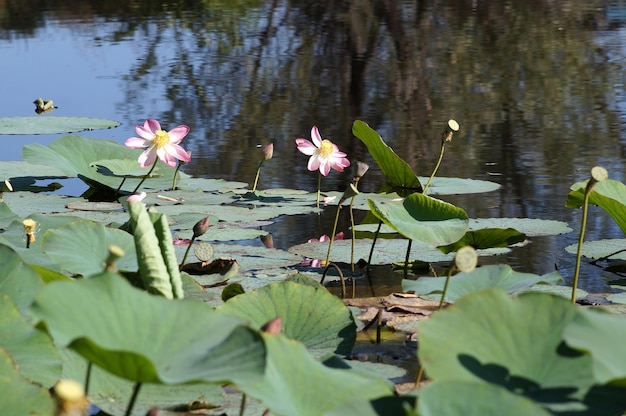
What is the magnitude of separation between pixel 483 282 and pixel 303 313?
1.06 ft

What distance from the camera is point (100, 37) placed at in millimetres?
7621

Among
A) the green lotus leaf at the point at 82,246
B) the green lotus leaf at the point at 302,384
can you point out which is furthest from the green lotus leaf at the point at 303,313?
the green lotus leaf at the point at 302,384

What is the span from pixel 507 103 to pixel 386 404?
3772 millimetres

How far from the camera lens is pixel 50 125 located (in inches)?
158

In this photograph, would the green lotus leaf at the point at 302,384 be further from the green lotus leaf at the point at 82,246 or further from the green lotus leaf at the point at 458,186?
the green lotus leaf at the point at 458,186

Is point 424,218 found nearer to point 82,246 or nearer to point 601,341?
point 82,246

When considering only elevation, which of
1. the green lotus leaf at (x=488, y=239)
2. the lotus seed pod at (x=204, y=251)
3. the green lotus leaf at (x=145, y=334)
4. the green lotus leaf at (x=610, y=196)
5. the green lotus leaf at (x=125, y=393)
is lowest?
Answer: the green lotus leaf at (x=488, y=239)

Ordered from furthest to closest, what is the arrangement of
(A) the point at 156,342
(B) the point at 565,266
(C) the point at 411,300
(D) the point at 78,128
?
(D) the point at 78,128, (B) the point at 565,266, (C) the point at 411,300, (A) the point at 156,342

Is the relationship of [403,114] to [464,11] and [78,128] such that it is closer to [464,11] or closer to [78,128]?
[78,128]

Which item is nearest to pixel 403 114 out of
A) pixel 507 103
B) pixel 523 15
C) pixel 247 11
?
pixel 507 103

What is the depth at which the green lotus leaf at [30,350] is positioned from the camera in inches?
44.6

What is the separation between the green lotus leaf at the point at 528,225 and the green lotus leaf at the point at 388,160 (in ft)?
0.69

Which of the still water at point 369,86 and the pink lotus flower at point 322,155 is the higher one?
the pink lotus flower at point 322,155

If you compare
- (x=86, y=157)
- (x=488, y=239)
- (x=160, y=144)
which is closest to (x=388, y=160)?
(x=488, y=239)
